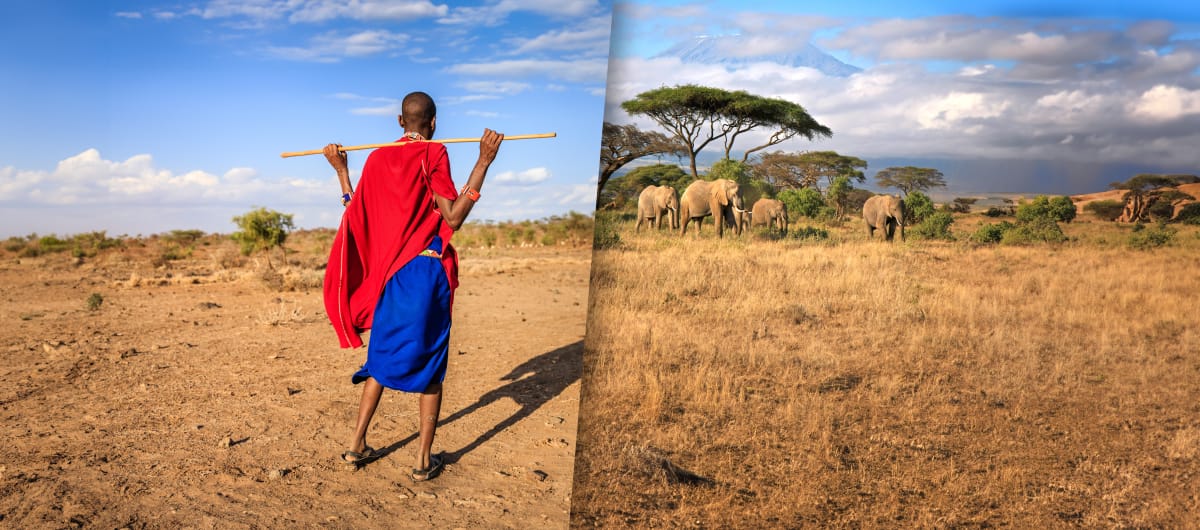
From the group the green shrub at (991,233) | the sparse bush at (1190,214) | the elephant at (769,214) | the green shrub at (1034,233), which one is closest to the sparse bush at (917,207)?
the green shrub at (991,233)

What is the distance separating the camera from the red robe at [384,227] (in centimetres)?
394

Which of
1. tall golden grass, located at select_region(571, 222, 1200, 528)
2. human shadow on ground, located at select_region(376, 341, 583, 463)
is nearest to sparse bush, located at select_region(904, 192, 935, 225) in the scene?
tall golden grass, located at select_region(571, 222, 1200, 528)

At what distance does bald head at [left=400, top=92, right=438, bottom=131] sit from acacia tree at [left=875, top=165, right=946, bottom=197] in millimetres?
3488

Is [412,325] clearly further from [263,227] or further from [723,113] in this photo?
[263,227]

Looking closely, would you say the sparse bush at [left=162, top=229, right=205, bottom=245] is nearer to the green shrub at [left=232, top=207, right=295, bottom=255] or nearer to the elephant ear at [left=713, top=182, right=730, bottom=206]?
the green shrub at [left=232, top=207, right=295, bottom=255]

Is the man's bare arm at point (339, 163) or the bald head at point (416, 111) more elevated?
the bald head at point (416, 111)

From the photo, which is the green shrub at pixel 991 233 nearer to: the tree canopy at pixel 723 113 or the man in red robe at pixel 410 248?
the tree canopy at pixel 723 113

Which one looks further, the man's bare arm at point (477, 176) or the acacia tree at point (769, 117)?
the acacia tree at point (769, 117)

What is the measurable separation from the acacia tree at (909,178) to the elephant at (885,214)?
185 millimetres

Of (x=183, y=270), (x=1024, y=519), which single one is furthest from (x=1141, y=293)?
(x=183, y=270)

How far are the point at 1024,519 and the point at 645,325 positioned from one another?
2814 mm

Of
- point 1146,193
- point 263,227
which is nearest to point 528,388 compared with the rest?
point 1146,193

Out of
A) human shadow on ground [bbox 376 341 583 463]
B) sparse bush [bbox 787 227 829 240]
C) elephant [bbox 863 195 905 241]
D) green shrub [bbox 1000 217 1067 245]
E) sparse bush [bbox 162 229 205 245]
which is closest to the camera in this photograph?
human shadow on ground [bbox 376 341 583 463]

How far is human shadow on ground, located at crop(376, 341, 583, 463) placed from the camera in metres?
4.88
